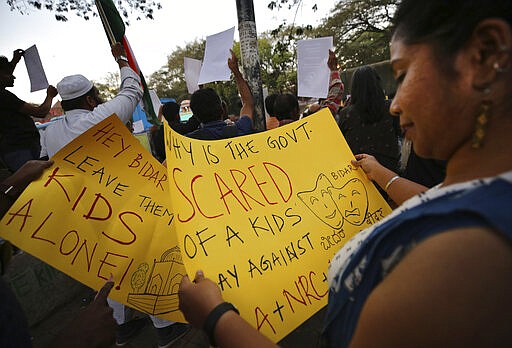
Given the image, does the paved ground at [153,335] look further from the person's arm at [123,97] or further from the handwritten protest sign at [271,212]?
the person's arm at [123,97]

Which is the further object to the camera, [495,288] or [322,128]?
[322,128]

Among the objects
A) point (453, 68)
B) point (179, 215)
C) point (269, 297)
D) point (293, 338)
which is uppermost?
point (453, 68)

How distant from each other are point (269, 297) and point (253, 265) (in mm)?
114

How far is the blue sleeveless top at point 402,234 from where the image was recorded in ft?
1.43

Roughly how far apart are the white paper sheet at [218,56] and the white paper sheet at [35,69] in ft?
4.55

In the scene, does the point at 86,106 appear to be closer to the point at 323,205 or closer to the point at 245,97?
the point at 245,97

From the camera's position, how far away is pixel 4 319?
73cm

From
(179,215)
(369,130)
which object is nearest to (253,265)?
(179,215)

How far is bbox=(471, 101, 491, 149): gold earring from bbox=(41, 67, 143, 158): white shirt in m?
1.61

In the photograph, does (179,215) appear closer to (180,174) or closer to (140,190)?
(180,174)

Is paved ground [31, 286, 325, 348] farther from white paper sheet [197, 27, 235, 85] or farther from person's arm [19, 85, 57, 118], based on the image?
white paper sheet [197, 27, 235, 85]

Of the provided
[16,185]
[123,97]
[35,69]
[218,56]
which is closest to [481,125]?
[16,185]

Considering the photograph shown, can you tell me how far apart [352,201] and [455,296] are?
34.8 inches

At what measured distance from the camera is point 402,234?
521mm
